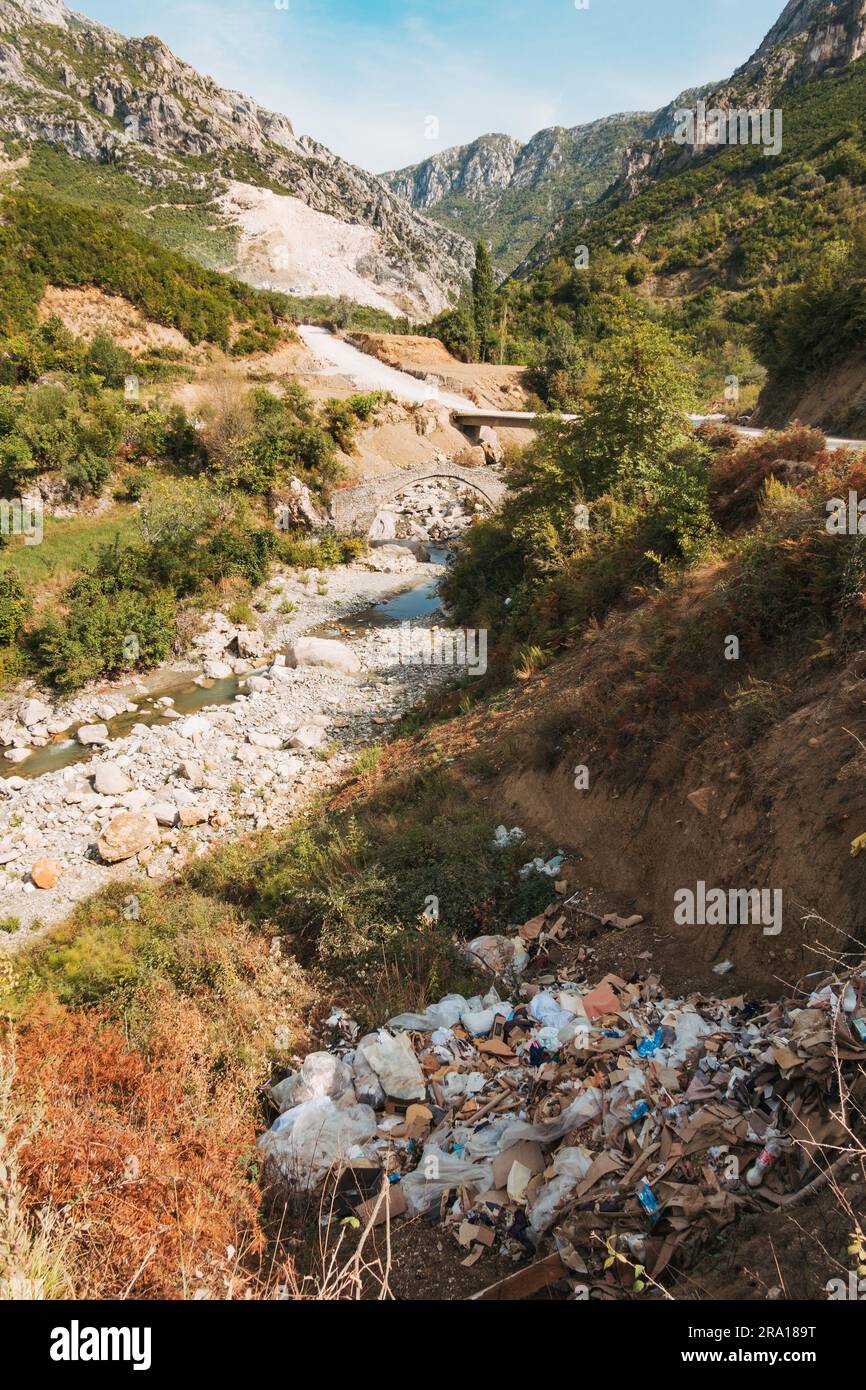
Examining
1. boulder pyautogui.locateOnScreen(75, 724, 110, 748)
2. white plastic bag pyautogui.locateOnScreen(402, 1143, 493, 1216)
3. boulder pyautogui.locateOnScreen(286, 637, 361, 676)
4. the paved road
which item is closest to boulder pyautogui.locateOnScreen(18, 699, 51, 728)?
boulder pyautogui.locateOnScreen(75, 724, 110, 748)

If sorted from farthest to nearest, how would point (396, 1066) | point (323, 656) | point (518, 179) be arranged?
1. point (518, 179)
2. point (323, 656)
3. point (396, 1066)

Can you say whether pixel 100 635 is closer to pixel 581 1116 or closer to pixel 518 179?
pixel 581 1116

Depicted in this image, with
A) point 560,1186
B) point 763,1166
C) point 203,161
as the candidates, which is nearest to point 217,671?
point 560,1186

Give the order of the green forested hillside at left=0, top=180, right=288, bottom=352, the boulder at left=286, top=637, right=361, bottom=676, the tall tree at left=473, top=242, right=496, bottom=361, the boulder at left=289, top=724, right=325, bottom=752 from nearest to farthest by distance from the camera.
→ 1. the boulder at left=289, top=724, right=325, bottom=752
2. the boulder at left=286, top=637, right=361, bottom=676
3. the green forested hillside at left=0, top=180, right=288, bottom=352
4. the tall tree at left=473, top=242, right=496, bottom=361

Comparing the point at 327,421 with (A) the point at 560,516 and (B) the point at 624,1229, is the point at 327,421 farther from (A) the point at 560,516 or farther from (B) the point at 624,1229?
(B) the point at 624,1229

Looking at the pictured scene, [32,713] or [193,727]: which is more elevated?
[32,713]

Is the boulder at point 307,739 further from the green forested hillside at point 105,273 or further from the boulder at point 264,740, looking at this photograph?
the green forested hillside at point 105,273

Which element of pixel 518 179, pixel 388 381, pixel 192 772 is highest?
pixel 518 179

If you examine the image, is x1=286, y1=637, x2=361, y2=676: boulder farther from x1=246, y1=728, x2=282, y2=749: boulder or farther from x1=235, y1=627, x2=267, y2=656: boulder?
x1=246, y1=728, x2=282, y2=749: boulder

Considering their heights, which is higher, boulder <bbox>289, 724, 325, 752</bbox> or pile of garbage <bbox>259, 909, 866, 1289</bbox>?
boulder <bbox>289, 724, 325, 752</bbox>
